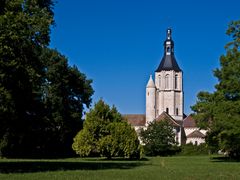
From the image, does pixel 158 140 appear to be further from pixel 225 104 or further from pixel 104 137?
pixel 225 104

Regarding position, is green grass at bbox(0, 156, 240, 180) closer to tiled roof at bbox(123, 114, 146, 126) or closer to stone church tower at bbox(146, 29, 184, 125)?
stone church tower at bbox(146, 29, 184, 125)

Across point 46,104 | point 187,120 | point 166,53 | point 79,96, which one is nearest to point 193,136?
point 187,120

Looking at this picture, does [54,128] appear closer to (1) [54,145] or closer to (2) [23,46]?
(1) [54,145]

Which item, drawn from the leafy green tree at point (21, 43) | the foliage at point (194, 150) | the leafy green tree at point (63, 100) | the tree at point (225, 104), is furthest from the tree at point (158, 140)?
the leafy green tree at point (21, 43)

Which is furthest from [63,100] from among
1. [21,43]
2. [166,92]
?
[166,92]

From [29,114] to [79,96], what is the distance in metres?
12.3

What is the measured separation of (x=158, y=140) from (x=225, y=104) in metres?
41.0

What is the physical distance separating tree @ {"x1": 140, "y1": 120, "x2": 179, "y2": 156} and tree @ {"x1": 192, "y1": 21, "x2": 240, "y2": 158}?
34.5m

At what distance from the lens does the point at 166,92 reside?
417 feet

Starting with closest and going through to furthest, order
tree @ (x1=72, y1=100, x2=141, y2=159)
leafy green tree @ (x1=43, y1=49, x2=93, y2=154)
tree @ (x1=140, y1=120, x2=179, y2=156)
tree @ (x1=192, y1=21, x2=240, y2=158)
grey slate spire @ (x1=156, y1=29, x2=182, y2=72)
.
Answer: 1. tree @ (x1=192, y1=21, x2=240, y2=158)
2. tree @ (x1=72, y1=100, x2=141, y2=159)
3. leafy green tree @ (x1=43, y1=49, x2=93, y2=154)
4. tree @ (x1=140, y1=120, x2=179, y2=156)
5. grey slate spire @ (x1=156, y1=29, x2=182, y2=72)

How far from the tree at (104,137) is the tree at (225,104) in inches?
326

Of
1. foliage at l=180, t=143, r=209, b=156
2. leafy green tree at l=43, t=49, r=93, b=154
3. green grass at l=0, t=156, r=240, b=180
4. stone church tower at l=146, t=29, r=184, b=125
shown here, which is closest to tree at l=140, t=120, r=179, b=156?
foliage at l=180, t=143, r=209, b=156

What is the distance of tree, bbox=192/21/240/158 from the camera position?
1700 inches

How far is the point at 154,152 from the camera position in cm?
8525
